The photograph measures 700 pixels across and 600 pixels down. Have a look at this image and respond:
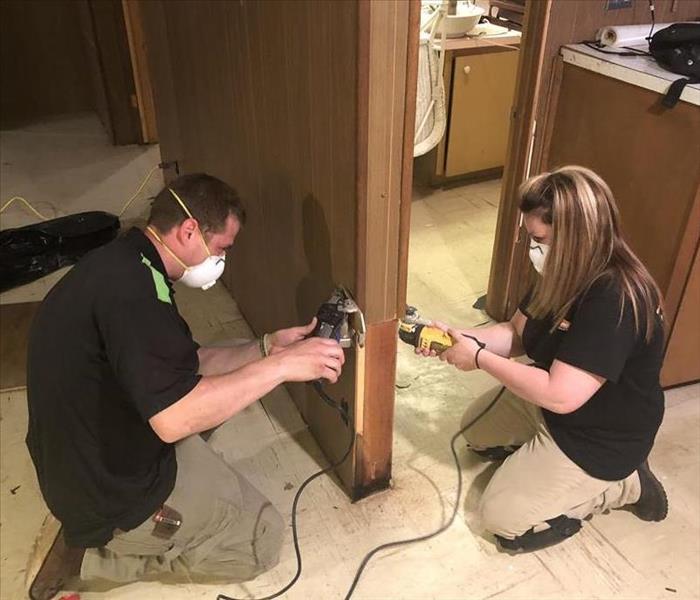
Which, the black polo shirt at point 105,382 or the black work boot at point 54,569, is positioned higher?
the black polo shirt at point 105,382

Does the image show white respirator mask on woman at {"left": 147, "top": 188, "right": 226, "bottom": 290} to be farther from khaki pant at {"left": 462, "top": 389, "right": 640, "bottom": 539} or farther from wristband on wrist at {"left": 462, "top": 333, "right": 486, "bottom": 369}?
khaki pant at {"left": 462, "top": 389, "right": 640, "bottom": 539}

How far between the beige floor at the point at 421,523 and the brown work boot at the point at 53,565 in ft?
0.26

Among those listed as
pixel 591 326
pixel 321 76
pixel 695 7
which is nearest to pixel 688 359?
pixel 591 326

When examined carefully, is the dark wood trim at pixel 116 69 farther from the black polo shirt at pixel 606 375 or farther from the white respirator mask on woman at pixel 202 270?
the black polo shirt at pixel 606 375

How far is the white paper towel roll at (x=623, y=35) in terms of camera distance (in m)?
2.13

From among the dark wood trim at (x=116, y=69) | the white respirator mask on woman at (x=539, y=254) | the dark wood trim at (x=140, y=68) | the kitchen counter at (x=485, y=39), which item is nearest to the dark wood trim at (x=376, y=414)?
the white respirator mask on woman at (x=539, y=254)

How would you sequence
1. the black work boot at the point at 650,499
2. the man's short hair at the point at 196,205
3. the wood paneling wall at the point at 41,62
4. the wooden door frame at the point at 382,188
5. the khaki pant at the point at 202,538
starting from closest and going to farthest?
the wooden door frame at the point at 382,188, the man's short hair at the point at 196,205, the khaki pant at the point at 202,538, the black work boot at the point at 650,499, the wood paneling wall at the point at 41,62

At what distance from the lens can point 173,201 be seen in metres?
1.47

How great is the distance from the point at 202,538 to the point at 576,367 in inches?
38.4

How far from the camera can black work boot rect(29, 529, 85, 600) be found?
66.2 inches

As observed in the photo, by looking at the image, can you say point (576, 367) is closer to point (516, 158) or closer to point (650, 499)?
point (650, 499)

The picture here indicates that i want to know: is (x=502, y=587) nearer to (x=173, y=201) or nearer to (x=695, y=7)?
(x=173, y=201)

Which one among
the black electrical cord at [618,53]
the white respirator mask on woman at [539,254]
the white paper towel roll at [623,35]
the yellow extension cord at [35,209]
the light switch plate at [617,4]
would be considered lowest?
the yellow extension cord at [35,209]

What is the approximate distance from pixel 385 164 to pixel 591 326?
22.9 inches
